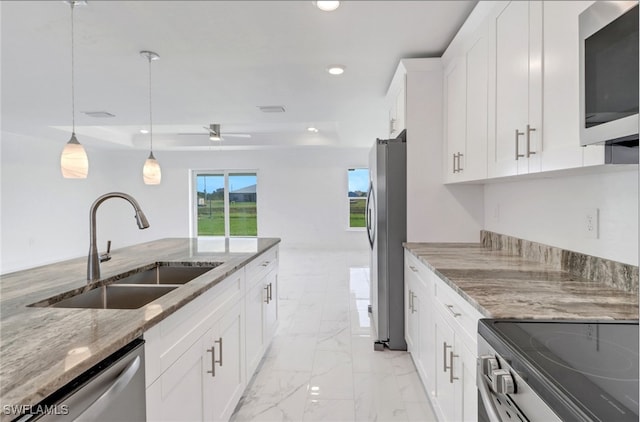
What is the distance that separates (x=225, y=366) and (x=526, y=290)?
1459 millimetres

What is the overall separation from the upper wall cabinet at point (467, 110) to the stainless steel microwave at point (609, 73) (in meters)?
1.03

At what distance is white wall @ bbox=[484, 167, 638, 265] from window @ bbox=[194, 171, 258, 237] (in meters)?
6.56

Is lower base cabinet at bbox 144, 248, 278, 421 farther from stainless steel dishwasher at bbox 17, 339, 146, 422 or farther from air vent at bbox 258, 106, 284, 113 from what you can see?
air vent at bbox 258, 106, 284, 113

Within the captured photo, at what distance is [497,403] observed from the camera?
94 centimetres

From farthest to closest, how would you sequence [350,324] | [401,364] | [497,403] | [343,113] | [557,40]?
[343,113]
[350,324]
[401,364]
[557,40]
[497,403]

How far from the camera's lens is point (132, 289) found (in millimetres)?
1692

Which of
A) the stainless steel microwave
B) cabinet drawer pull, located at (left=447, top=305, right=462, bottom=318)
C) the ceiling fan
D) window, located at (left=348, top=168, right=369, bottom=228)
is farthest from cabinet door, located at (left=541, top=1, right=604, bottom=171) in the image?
window, located at (left=348, top=168, right=369, bottom=228)

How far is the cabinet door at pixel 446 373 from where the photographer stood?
151 cm

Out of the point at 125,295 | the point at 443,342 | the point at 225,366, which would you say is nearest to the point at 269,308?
the point at 225,366

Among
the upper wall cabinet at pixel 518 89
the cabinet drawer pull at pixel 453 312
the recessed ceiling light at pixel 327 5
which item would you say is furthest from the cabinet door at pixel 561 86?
the recessed ceiling light at pixel 327 5

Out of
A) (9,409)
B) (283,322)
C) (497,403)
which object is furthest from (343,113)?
(9,409)

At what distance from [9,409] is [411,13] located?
2579 mm

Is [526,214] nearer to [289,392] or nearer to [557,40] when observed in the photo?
[557,40]

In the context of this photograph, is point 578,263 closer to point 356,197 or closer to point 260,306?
point 260,306
